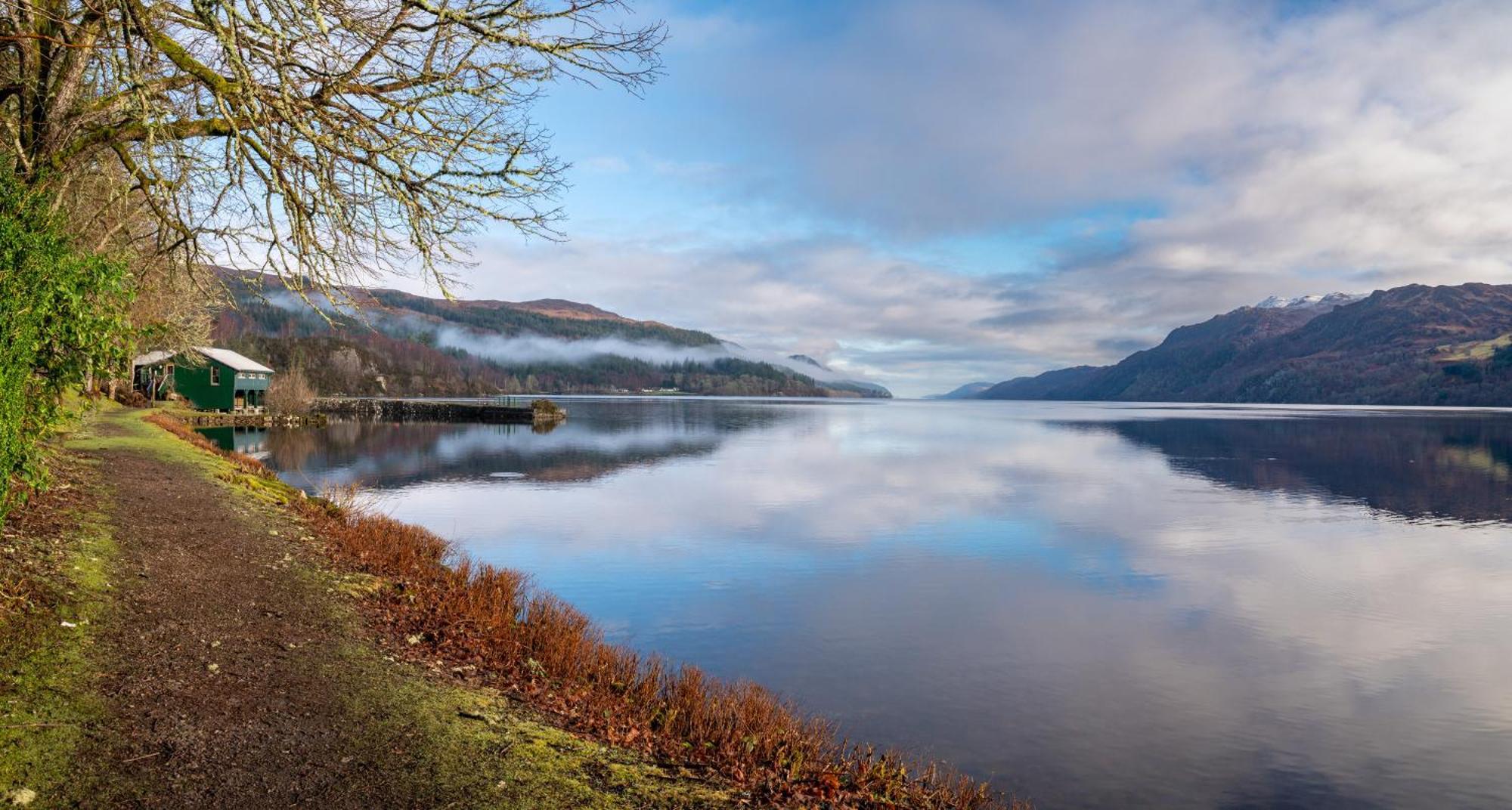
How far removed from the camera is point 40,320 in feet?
23.3

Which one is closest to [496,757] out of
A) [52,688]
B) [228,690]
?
[228,690]

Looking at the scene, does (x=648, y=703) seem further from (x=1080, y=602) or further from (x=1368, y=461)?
(x=1368, y=461)

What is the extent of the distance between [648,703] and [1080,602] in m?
11.1

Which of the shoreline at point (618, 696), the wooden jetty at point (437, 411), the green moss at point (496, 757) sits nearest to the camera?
the green moss at point (496, 757)

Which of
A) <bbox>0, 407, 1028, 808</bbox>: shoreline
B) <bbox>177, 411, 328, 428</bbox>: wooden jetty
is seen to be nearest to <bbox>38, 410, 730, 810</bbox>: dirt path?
<bbox>0, 407, 1028, 808</bbox>: shoreline

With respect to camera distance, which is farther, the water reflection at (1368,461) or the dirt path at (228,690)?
the water reflection at (1368,461)

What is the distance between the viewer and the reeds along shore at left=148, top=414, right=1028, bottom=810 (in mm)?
6836

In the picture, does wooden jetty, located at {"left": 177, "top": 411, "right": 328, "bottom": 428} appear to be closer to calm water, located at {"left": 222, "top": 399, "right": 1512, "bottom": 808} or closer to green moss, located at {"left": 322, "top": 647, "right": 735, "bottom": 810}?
calm water, located at {"left": 222, "top": 399, "right": 1512, "bottom": 808}

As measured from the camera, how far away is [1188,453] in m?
52.9

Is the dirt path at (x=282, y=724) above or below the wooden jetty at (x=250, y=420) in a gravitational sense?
below

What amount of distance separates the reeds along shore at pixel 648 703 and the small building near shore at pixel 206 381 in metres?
58.0

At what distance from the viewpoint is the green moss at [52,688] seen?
15.9 ft

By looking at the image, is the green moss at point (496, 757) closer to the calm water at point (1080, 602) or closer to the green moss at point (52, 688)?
the green moss at point (52, 688)

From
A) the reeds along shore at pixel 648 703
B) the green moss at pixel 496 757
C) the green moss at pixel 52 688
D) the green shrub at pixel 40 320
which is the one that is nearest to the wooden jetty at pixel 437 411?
the reeds along shore at pixel 648 703
